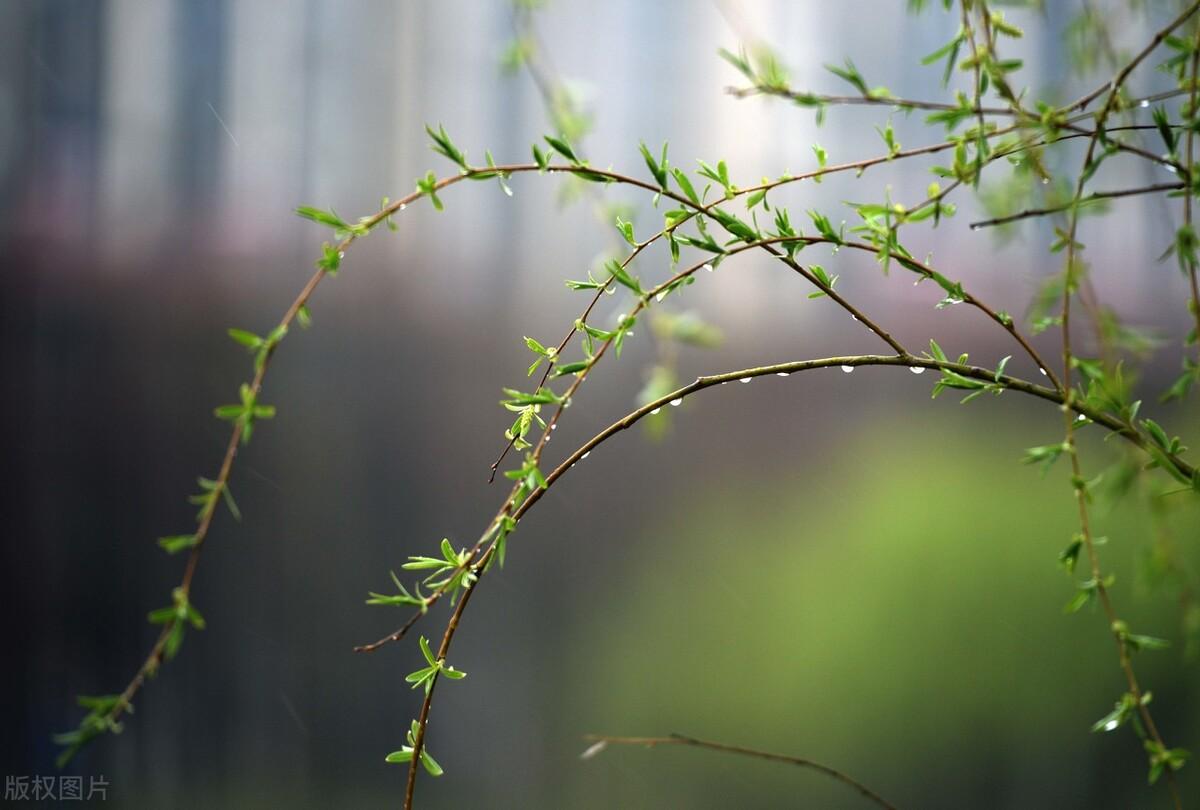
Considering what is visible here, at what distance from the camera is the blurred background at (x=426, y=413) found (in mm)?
1119

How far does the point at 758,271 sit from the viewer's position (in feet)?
3.74

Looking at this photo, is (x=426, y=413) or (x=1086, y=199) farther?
(x=426, y=413)

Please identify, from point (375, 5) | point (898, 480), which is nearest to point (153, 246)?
point (375, 5)

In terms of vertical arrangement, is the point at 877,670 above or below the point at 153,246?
below

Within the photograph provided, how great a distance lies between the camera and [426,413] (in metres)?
1.16

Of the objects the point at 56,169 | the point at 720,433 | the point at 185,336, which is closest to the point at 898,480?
the point at 720,433

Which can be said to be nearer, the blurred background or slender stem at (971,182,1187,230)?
slender stem at (971,182,1187,230)

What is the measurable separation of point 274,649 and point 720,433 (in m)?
0.64

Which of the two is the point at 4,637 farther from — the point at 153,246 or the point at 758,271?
the point at 758,271

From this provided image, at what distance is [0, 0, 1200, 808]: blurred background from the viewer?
1.12 m

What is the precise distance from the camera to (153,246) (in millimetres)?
1141

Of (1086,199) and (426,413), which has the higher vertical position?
(1086,199)

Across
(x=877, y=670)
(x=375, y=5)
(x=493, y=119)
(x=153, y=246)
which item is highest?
(x=375, y=5)

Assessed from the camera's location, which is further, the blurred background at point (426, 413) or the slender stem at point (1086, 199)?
the blurred background at point (426, 413)
